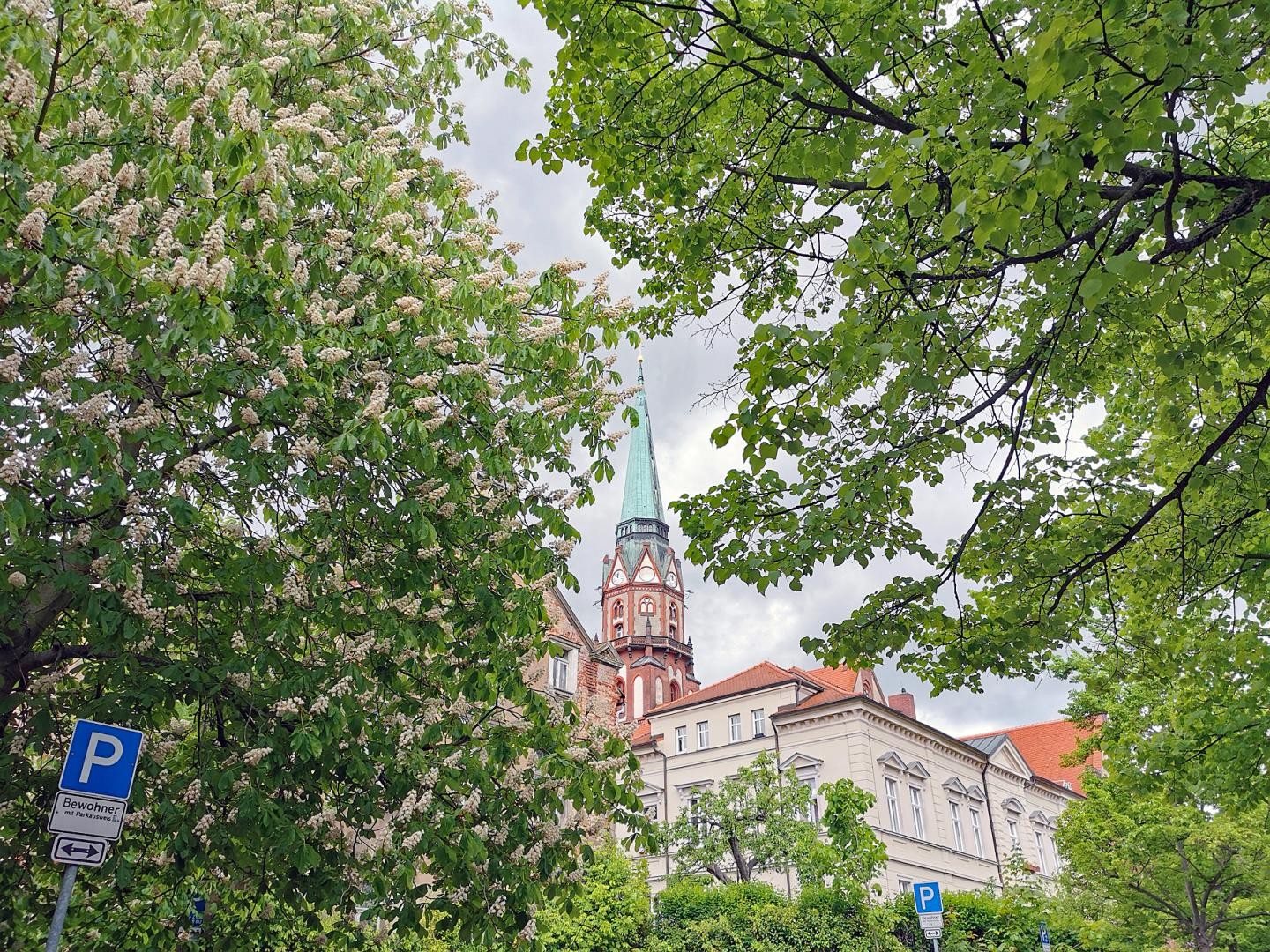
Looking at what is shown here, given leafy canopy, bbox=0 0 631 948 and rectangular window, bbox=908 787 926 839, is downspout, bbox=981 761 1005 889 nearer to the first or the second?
rectangular window, bbox=908 787 926 839

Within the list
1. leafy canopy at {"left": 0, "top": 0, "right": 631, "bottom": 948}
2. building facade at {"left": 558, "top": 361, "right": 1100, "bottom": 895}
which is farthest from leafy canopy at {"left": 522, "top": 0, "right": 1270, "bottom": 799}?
building facade at {"left": 558, "top": 361, "right": 1100, "bottom": 895}

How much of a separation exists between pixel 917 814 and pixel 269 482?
3883cm

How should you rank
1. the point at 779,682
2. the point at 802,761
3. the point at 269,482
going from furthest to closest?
the point at 779,682 → the point at 802,761 → the point at 269,482

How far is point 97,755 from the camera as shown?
17.9 ft

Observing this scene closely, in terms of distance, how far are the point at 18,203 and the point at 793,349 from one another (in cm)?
487

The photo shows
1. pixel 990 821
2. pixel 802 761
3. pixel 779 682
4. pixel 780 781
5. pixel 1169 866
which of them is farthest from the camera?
pixel 990 821

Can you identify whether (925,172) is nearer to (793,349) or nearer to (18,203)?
(793,349)

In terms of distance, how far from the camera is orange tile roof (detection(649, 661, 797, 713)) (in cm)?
4097

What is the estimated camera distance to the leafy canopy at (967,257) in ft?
15.0

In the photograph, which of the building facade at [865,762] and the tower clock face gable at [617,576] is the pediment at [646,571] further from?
the building facade at [865,762]

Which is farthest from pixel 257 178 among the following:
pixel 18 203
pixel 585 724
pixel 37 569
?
pixel 585 724

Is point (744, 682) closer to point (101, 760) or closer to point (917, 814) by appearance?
point (917, 814)

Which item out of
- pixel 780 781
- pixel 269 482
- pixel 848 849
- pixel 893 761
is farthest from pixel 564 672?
pixel 269 482

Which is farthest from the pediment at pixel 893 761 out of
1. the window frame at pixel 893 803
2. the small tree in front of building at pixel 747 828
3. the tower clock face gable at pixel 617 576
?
the tower clock face gable at pixel 617 576
